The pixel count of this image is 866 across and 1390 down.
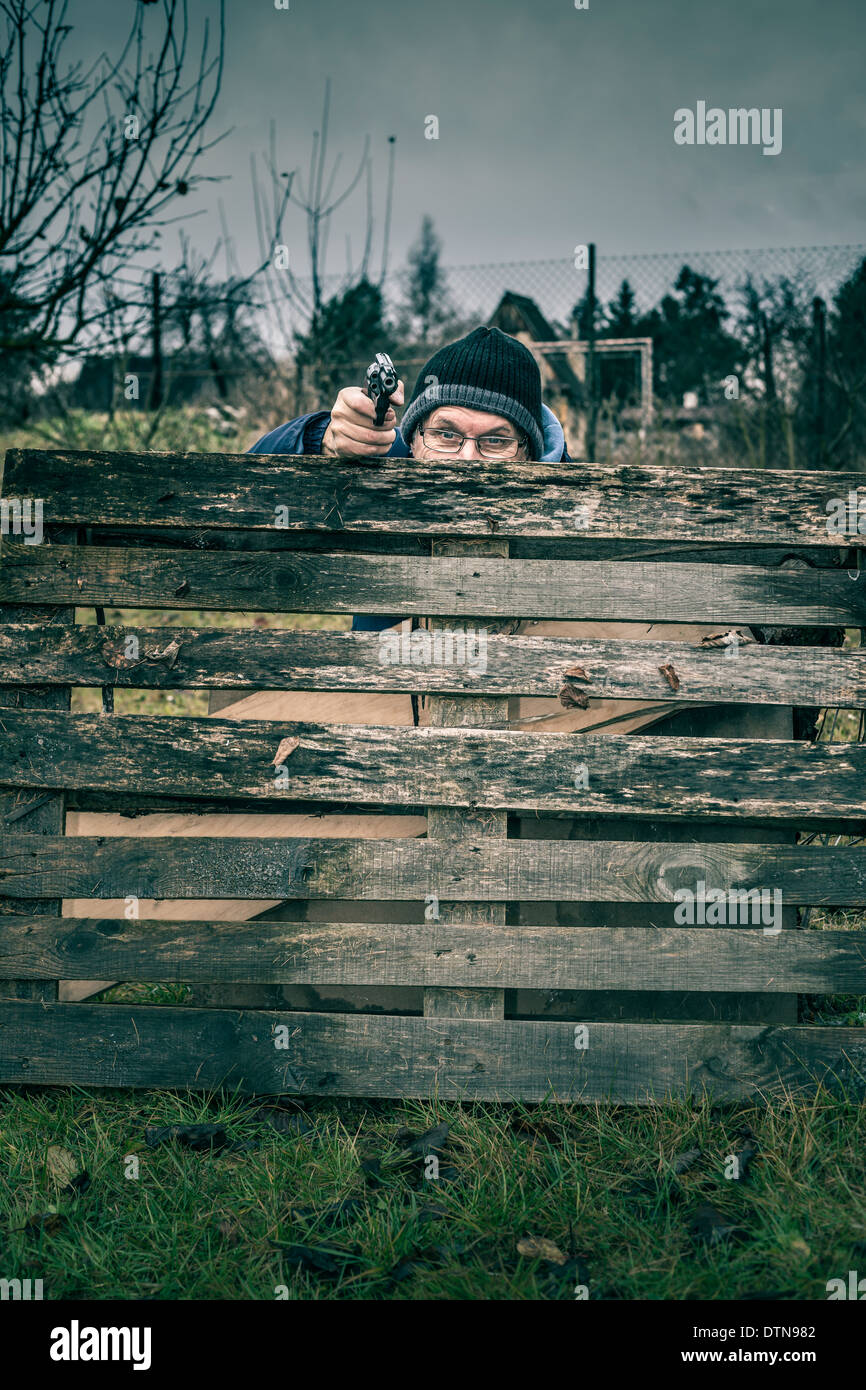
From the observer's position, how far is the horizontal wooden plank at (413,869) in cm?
257

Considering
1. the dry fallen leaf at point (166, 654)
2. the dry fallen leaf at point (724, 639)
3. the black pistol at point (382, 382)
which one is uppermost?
the black pistol at point (382, 382)

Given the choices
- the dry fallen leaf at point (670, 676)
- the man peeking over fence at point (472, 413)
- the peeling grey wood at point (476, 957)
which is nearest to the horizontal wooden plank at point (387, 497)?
the dry fallen leaf at point (670, 676)

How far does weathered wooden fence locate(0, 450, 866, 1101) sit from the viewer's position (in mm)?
2555

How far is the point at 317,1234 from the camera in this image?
2057mm

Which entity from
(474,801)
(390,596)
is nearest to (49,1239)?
(474,801)

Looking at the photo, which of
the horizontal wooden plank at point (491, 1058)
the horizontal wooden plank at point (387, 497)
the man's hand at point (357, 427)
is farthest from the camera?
the man's hand at point (357, 427)

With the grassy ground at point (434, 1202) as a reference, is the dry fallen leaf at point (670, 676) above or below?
above

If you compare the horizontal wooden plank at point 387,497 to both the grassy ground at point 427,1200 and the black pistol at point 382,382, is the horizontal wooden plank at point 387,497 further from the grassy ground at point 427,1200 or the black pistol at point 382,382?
the grassy ground at point 427,1200

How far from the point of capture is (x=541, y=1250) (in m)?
1.98

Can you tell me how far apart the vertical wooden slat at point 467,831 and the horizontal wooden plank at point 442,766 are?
45 mm

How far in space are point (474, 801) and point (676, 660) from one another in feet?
2.42

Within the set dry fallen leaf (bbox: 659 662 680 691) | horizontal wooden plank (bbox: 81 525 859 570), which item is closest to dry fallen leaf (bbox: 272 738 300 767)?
horizontal wooden plank (bbox: 81 525 859 570)

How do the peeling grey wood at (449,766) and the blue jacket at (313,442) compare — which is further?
the blue jacket at (313,442)

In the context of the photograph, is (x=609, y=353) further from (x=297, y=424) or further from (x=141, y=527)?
(x=141, y=527)
